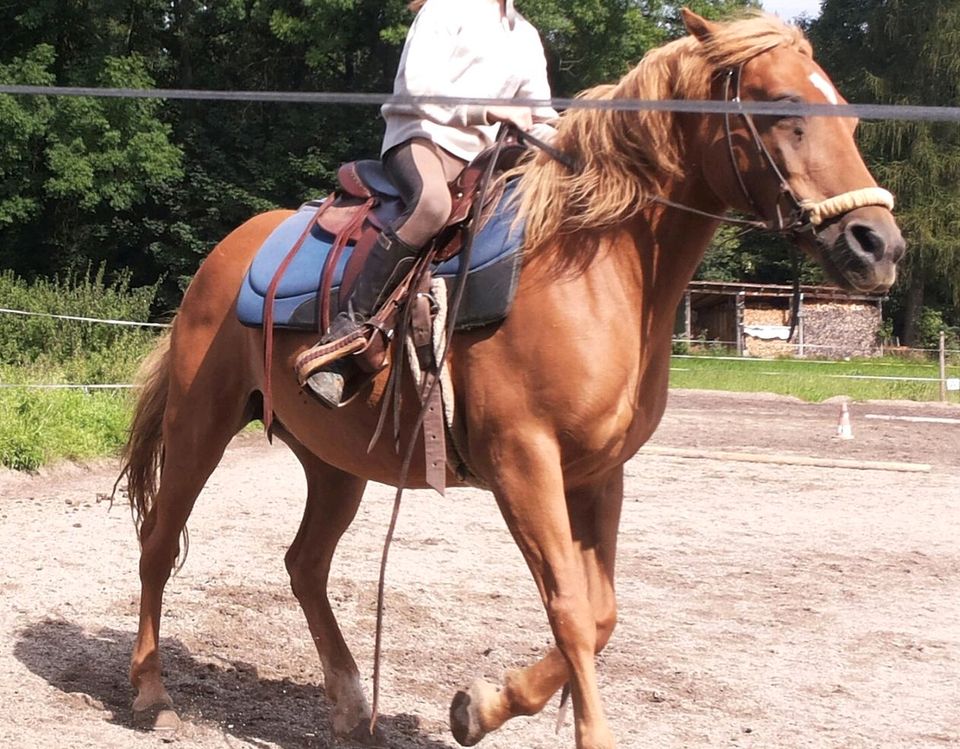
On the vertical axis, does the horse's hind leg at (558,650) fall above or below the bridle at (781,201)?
below

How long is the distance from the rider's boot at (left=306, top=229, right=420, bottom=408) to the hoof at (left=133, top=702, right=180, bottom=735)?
1.54m

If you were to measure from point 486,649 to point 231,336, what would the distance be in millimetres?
1932

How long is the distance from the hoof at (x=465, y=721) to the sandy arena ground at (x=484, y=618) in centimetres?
53

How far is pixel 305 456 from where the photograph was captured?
17.7 ft

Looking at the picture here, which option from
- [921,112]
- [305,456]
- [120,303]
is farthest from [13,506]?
[120,303]

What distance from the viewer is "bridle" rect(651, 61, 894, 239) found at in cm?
329

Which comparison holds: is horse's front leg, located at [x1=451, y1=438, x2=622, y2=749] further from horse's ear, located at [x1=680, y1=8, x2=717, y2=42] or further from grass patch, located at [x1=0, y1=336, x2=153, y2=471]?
grass patch, located at [x1=0, y1=336, x2=153, y2=471]

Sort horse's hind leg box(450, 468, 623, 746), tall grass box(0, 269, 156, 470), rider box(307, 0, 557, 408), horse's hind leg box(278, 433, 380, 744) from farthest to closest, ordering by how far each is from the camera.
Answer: tall grass box(0, 269, 156, 470)
horse's hind leg box(278, 433, 380, 744)
rider box(307, 0, 557, 408)
horse's hind leg box(450, 468, 623, 746)

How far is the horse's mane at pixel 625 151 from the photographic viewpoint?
375 centimetres

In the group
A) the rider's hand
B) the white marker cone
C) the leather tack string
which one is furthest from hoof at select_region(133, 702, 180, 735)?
the white marker cone

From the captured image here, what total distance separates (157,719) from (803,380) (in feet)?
70.1

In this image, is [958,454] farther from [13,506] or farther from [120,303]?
[120,303]

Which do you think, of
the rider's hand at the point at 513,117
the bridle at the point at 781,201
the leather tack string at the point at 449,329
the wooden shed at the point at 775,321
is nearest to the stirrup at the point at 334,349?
the leather tack string at the point at 449,329

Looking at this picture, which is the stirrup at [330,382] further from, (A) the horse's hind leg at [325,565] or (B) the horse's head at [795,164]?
(B) the horse's head at [795,164]
